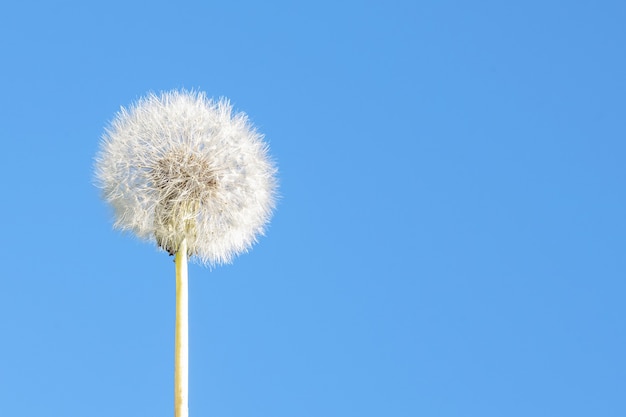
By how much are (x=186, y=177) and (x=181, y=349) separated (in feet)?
5.89

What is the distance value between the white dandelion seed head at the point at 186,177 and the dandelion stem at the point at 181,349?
51cm

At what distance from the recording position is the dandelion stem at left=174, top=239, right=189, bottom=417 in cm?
808

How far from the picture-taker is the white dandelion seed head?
8781 mm

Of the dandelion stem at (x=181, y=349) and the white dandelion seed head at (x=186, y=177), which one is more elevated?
the white dandelion seed head at (x=186, y=177)

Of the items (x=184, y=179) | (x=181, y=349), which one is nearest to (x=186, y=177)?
(x=184, y=179)

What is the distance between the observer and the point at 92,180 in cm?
933

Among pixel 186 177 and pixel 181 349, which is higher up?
pixel 186 177

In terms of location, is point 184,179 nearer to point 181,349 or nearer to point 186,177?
point 186,177

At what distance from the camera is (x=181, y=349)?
8273 millimetres

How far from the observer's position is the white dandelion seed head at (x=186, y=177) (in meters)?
8.78

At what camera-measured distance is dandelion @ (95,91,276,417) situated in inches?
345

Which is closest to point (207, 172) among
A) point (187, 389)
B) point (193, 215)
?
point (193, 215)

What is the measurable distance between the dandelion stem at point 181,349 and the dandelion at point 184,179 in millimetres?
24

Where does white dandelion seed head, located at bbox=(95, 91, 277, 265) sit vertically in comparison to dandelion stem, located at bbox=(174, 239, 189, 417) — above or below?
above
